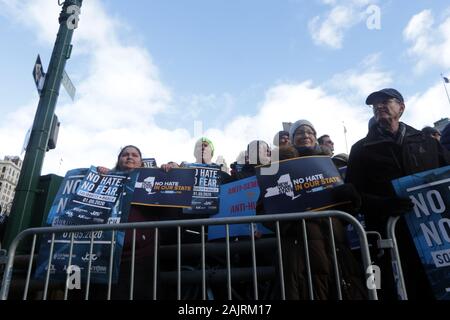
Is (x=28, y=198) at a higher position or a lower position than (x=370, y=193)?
higher

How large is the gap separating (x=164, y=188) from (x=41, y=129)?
169 centimetres

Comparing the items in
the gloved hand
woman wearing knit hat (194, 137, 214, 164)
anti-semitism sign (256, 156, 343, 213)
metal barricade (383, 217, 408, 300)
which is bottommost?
metal barricade (383, 217, 408, 300)

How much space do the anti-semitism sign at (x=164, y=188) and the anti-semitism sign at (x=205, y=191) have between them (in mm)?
107

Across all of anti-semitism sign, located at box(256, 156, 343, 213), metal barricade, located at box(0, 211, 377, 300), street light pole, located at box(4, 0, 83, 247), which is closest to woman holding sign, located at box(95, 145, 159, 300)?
metal barricade, located at box(0, 211, 377, 300)

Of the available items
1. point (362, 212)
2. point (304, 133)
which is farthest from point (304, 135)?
point (362, 212)

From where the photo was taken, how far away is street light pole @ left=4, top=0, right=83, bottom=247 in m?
3.92

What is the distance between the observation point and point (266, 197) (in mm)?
3449

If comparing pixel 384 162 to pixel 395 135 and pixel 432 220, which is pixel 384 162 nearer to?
pixel 395 135

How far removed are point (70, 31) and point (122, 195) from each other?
252 cm

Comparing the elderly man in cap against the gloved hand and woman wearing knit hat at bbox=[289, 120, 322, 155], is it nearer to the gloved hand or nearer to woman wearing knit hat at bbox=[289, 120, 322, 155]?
the gloved hand

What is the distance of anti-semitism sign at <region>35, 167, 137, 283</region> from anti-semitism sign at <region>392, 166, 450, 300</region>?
2740 mm
